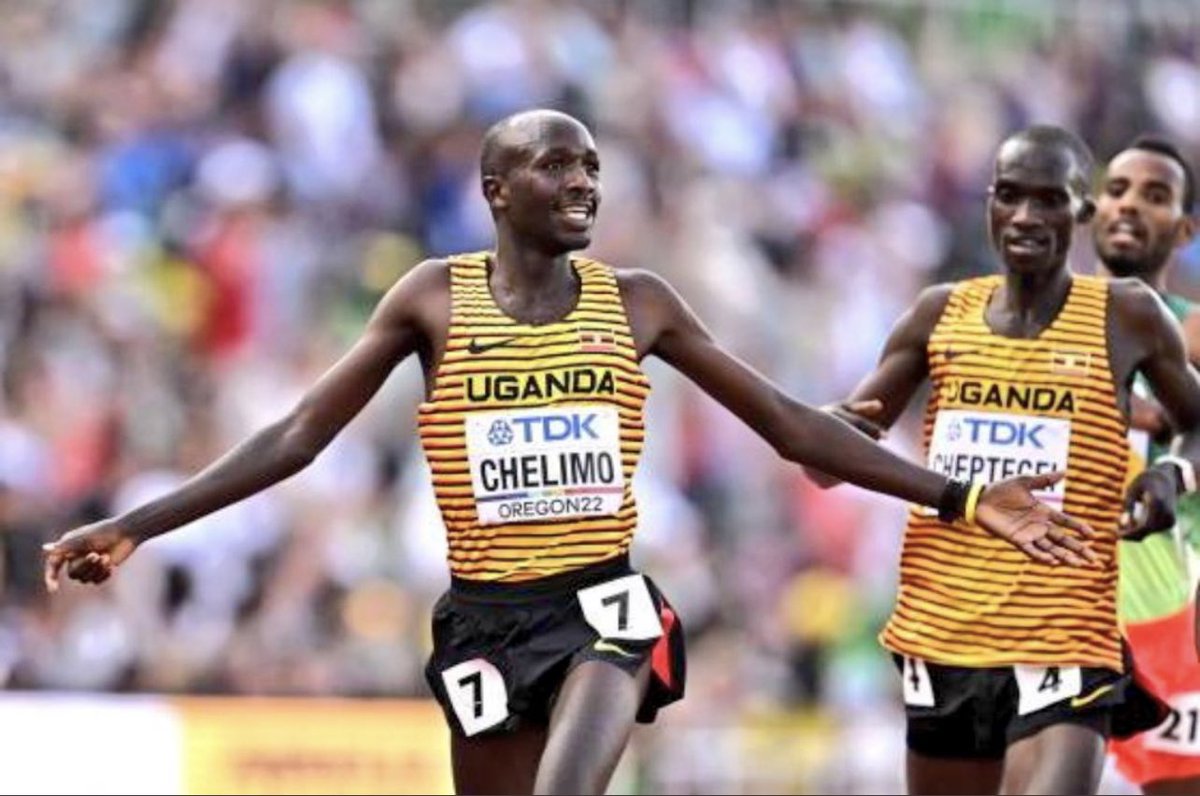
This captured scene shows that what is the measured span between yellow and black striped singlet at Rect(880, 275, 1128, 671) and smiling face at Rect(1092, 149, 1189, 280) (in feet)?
3.78

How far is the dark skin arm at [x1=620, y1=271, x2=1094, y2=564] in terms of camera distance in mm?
8039

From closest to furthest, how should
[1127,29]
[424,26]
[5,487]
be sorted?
[5,487] → [424,26] → [1127,29]

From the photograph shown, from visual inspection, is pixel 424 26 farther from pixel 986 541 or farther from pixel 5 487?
pixel 986 541

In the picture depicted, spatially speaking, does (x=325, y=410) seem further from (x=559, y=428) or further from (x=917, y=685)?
(x=917, y=685)

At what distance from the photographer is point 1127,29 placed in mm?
21141

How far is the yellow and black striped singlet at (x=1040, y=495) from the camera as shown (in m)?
8.61

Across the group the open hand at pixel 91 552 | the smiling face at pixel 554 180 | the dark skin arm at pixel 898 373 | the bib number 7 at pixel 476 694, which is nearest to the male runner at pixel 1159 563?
the dark skin arm at pixel 898 373

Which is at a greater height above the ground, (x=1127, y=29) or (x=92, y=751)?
(x=1127, y=29)

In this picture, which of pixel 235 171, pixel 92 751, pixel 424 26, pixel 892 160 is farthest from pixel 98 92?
pixel 892 160

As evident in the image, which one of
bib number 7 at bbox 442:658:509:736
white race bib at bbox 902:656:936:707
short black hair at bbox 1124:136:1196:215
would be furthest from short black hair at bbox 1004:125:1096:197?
bib number 7 at bbox 442:658:509:736

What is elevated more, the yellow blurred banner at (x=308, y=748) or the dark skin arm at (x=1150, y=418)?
the dark skin arm at (x=1150, y=418)

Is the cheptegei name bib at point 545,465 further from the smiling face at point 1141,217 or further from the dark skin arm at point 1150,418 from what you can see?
the smiling face at point 1141,217

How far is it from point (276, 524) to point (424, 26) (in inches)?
149

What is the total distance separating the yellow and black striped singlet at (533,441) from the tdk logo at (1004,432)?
1.20 meters
